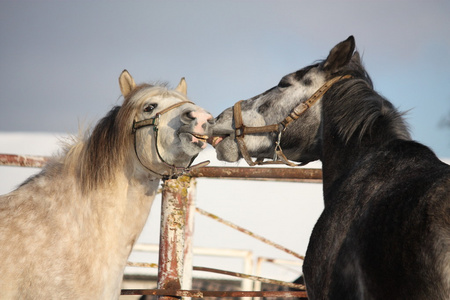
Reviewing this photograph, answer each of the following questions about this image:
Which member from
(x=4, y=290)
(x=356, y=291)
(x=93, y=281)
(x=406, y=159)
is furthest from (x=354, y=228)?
(x=4, y=290)

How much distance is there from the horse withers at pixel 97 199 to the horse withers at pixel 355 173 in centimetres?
37

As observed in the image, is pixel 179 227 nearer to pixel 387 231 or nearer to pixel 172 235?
pixel 172 235

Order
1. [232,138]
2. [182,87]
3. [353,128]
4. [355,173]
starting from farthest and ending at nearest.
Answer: [182,87] → [232,138] → [353,128] → [355,173]

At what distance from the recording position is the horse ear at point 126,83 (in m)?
3.61

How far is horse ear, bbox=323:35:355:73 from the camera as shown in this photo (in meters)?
2.88

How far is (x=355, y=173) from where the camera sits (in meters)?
2.59

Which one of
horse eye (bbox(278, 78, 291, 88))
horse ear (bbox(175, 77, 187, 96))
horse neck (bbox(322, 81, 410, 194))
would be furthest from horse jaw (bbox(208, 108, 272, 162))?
horse ear (bbox(175, 77, 187, 96))

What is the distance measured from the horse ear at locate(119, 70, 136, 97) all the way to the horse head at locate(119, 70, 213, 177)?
155 mm

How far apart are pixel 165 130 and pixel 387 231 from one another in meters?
1.79

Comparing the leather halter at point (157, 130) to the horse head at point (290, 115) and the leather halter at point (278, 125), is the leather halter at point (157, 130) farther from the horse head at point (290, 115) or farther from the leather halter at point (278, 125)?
the leather halter at point (278, 125)

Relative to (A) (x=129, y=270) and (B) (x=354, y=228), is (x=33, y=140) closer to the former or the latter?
(A) (x=129, y=270)

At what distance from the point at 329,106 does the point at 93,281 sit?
5.93ft

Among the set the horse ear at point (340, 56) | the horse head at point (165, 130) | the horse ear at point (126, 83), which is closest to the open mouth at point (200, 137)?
the horse head at point (165, 130)

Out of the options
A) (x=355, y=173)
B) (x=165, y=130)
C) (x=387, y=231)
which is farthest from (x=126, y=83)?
(x=387, y=231)
